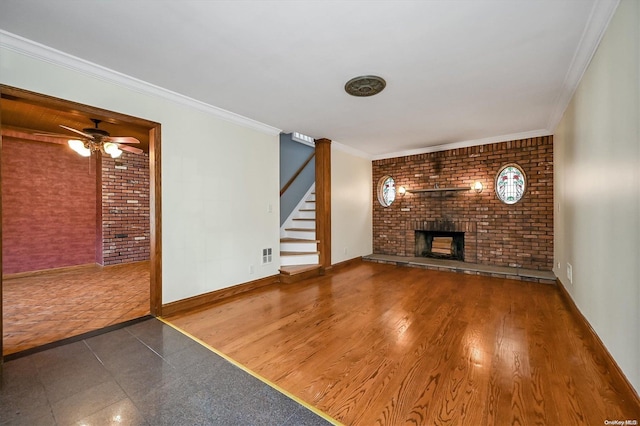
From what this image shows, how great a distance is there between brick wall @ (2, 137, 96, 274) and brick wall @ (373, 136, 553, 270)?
608cm

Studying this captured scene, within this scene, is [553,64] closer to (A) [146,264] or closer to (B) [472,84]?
(B) [472,84]

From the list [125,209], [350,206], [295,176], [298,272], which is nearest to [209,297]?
[298,272]

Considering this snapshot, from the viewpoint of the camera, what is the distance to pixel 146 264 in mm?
5496

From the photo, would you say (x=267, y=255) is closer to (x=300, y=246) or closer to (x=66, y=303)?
(x=300, y=246)

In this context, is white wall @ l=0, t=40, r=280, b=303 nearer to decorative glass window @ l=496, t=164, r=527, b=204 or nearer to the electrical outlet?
the electrical outlet

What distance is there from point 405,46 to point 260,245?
3072mm

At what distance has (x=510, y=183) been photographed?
4.75 meters

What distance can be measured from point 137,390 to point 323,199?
12.0 feet

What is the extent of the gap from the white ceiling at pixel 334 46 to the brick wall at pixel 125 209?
360 centimetres

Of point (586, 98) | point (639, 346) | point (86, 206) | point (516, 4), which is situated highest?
point (516, 4)

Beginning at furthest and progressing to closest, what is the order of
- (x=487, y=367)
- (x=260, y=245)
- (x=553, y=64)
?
1. (x=260, y=245)
2. (x=553, y=64)
3. (x=487, y=367)

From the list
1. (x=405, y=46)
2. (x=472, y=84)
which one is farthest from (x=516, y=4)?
(x=472, y=84)

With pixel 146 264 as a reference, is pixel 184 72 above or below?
above

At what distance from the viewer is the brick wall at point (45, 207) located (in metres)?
4.29
